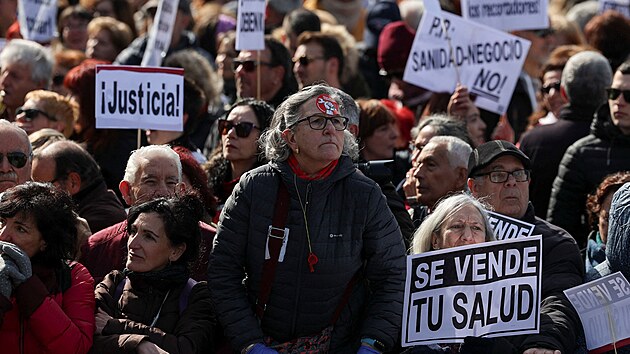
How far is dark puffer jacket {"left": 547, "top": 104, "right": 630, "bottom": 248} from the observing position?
8.39m

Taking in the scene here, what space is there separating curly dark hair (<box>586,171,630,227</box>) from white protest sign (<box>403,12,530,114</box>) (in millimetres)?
2279

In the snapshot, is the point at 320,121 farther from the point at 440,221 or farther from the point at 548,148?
the point at 548,148

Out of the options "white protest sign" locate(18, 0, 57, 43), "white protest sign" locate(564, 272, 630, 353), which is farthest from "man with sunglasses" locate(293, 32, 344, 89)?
"white protest sign" locate(564, 272, 630, 353)

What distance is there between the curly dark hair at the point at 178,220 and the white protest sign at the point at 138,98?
1975 millimetres

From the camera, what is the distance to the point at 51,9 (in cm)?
1209

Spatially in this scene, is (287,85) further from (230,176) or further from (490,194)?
(490,194)

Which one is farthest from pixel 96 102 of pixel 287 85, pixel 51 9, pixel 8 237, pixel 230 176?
pixel 51 9

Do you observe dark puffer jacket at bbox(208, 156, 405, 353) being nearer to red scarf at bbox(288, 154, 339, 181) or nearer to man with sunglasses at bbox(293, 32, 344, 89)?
red scarf at bbox(288, 154, 339, 181)

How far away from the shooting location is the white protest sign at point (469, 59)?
9.91 m

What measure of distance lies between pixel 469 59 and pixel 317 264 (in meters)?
4.14

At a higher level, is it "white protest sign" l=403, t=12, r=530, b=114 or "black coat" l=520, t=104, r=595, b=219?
"white protest sign" l=403, t=12, r=530, b=114

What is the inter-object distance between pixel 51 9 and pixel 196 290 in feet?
20.4

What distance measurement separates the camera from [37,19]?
474 inches

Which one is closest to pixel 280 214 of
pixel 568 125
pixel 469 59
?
pixel 568 125
